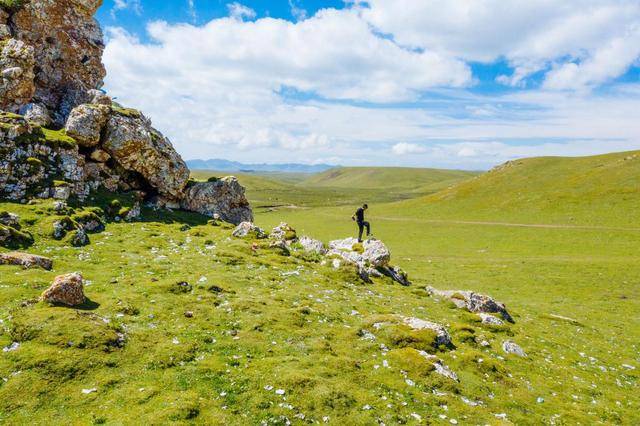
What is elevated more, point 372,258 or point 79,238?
point 79,238

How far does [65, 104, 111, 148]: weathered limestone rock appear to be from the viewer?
4212 centimetres

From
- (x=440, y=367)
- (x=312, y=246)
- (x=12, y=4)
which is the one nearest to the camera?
(x=440, y=367)

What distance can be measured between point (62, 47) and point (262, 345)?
186 ft

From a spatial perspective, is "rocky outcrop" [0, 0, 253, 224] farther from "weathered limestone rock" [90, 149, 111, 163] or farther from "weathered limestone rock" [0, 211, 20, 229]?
"weathered limestone rock" [0, 211, 20, 229]

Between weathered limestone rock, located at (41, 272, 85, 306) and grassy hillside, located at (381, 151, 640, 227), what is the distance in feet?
346

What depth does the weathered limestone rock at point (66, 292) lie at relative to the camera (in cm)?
1983

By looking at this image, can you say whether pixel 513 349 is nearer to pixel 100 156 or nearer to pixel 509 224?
pixel 100 156

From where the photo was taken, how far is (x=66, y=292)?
20062mm

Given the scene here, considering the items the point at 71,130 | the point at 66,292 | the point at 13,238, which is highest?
the point at 71,130

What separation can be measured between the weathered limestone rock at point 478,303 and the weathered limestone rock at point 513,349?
317 inches

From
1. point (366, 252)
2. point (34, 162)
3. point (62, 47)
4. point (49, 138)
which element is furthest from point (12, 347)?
point (62, 47)

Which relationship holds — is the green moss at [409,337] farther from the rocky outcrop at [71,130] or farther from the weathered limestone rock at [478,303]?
the rocky outcrop at [71,130]

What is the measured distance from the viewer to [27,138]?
37906 millimetres

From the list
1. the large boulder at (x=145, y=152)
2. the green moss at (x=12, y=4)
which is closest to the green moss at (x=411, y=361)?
the large boulder at (x=145, y=152)
